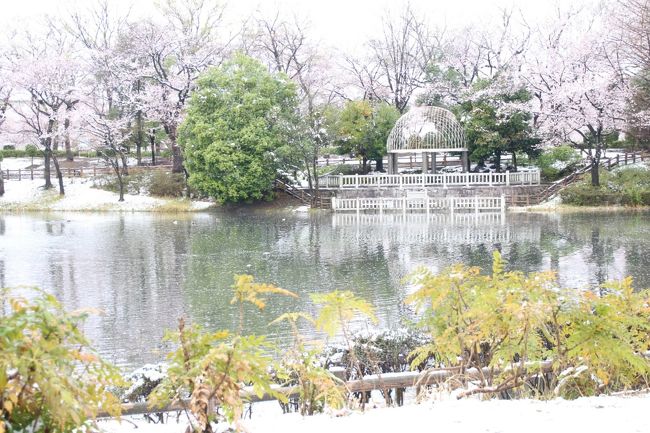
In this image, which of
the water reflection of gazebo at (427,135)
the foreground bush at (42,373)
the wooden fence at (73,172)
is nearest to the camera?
the foreground bush at (42,373)

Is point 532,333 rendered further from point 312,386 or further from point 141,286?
point 141,286

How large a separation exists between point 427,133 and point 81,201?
19280 millimetres

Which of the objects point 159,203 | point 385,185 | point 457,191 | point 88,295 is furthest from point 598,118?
point 88,295

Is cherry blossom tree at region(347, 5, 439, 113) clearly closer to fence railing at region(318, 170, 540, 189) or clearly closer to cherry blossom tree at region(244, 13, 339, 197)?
cherry blossom tree at region(244, 13, 339, 197)

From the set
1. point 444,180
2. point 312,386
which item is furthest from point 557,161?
point 312,386

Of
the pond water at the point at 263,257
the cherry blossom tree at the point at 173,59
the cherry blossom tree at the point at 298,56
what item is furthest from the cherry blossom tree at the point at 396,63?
the pond water at the point at 263,257

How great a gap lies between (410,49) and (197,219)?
21418 mm

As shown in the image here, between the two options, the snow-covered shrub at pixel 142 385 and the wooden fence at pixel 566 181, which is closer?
the snow-covered shrub at pixel 142 385

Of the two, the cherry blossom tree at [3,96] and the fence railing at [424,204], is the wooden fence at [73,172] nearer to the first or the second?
the cherry blossom tree at [3,96]

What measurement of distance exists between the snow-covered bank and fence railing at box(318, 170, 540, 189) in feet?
27.8

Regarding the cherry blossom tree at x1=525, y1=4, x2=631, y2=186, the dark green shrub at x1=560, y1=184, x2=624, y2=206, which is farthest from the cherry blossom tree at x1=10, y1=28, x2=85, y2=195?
the dark green shrub at x1=560, y1=184, x2=624, y2=206

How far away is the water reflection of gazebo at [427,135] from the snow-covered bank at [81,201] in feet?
34.5

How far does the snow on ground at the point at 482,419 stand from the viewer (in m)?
4.72

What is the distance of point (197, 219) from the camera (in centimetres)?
3294
